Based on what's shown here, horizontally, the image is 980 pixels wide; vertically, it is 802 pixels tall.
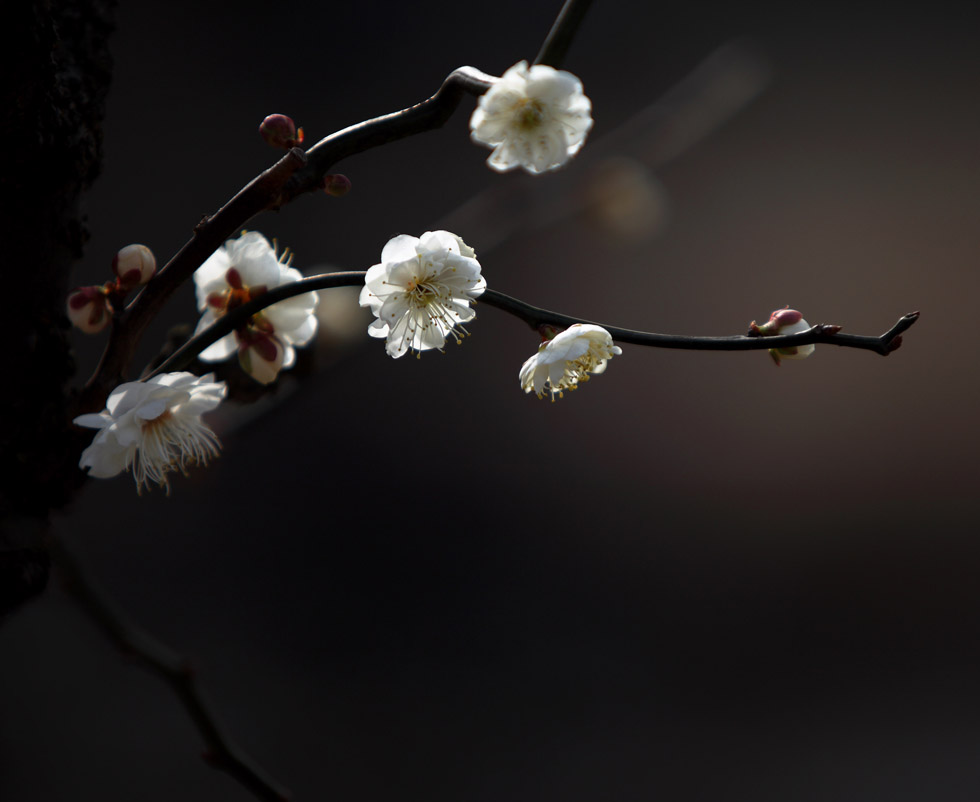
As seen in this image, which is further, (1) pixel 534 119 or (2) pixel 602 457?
(2) pixel 602 457

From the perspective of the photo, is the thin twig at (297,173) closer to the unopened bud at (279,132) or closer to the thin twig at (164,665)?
the unopened bud at (279,132)

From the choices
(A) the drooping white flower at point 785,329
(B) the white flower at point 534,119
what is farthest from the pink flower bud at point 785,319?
(B) the white flower at point 534,119

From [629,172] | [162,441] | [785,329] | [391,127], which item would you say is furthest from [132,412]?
[629,172]

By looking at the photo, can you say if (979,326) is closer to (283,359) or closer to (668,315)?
(668,315)

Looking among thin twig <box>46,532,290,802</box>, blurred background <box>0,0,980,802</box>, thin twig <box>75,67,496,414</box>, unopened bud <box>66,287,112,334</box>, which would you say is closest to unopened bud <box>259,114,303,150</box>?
thin twig <box>75,67,496,414</box>

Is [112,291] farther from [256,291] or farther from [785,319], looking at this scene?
[785,319]

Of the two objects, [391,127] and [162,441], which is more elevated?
[391,127]

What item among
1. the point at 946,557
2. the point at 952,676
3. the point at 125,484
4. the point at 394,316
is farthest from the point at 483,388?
the point at 394,316
